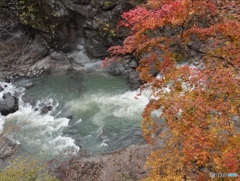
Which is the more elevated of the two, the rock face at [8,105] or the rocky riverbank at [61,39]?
the rocky riverbank at [61,39]

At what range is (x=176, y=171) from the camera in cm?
630

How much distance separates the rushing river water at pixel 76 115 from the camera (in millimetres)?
12852

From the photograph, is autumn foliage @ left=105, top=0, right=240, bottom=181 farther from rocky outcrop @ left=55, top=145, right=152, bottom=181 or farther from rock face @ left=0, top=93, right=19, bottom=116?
rock face @ left=0, top=93, right=19, bottom=116

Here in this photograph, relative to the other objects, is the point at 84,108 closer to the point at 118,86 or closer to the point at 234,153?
the point at 118,86

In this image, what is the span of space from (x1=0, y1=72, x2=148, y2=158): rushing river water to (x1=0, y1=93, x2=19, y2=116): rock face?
0.32m

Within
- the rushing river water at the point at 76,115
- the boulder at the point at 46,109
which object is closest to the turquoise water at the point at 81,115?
the rushing river water at the point at 76,115

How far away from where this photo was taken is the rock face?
1563 centimetres

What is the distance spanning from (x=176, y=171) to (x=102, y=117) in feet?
27.9

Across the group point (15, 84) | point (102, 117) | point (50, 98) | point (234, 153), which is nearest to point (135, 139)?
point (102, 117)

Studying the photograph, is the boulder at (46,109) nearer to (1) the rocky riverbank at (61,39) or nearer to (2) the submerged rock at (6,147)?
(2) the submerged rock at (6,147)

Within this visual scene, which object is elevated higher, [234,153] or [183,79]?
[183,79]

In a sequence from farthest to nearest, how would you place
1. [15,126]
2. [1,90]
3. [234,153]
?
[1,90]
[15,126]
[234,153]

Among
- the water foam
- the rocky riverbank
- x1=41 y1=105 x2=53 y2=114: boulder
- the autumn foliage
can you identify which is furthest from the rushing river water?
the autumn foliage

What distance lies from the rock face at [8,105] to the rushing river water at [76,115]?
32 centimetres
